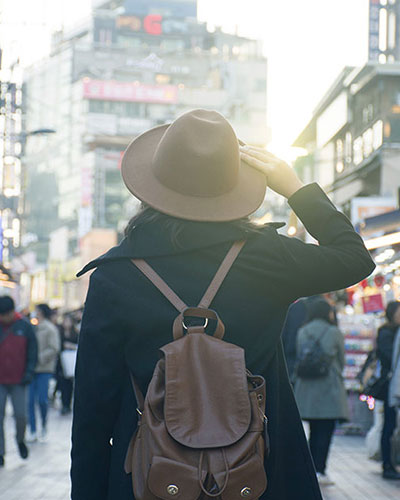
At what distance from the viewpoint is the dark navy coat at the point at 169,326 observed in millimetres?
2385

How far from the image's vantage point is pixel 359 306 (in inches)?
682

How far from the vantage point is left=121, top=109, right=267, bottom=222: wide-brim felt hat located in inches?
96.5

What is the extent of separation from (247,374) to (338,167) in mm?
34977

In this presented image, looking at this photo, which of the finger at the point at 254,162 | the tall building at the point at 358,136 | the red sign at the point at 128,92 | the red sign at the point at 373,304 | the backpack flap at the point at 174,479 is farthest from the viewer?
the red sign at the point at 128,92

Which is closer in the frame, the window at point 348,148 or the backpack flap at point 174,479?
the backpack flap at point 174,479

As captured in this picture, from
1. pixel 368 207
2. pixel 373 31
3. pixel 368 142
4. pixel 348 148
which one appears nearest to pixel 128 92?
pixel 348 148

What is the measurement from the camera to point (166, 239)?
2.46m

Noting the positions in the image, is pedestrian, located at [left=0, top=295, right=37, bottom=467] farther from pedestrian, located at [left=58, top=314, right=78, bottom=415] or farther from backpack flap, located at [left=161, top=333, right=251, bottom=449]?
backpack flap, located at [left=161, top=333, right=251, bottom=449]

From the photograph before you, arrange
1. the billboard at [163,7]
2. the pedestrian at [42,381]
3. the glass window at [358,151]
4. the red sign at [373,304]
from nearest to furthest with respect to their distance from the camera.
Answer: the pedestrian at [42,381], the red sign at [373,304], the glass window at [358,151], the billboard at [163,7]

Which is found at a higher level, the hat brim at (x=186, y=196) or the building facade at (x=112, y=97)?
the building facade at (x=112, y=97)

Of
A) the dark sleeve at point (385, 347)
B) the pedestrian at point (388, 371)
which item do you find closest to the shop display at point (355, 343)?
the pedestrian at point (388, 371)

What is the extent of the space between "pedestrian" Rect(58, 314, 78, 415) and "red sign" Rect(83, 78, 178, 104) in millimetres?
71667

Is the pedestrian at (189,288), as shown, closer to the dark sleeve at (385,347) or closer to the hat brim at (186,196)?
the hat brim at (186,196)

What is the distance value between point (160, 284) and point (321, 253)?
19.0 inches
